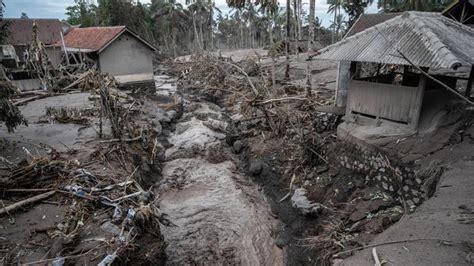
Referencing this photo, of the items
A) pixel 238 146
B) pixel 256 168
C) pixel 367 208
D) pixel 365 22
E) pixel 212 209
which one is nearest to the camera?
pixel 367 208

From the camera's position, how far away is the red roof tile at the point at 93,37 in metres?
21.7

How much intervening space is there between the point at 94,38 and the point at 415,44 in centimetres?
2234

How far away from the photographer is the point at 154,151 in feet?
41.7

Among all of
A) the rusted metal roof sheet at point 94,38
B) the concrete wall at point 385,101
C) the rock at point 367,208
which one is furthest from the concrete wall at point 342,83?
the rusted metal roof sheet at point 94,38

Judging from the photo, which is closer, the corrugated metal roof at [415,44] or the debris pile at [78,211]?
the debris pile at [78,211]

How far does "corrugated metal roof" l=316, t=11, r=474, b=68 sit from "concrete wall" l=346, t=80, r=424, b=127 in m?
1.20

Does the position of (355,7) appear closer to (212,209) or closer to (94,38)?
(94,38)

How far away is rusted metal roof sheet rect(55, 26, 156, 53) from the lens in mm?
21578

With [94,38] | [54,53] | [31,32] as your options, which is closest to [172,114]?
[94,38]

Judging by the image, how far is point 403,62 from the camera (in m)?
7.66

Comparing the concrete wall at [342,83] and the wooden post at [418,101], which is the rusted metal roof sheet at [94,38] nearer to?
the concrete wall at [342,83]

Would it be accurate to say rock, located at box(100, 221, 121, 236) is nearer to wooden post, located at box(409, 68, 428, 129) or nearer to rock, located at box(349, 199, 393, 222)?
rock, located at box(349, 199, 393, 222)

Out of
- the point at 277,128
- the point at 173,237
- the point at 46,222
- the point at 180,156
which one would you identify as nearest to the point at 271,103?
the point at 277,128

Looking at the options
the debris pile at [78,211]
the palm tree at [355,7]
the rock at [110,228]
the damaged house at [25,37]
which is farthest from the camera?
the palm tree at [355,7]
